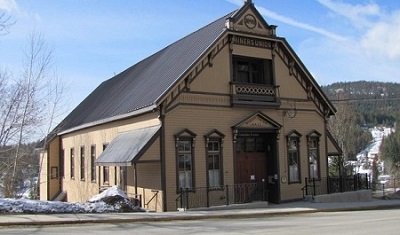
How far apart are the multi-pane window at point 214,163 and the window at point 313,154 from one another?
20.3ft

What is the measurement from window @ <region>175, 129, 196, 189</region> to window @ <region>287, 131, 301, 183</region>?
6117 mm

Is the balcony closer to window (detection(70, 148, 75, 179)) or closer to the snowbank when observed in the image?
the snowbank

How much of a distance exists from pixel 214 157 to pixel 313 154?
6.91 meters

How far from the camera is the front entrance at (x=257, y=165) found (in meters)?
23.9

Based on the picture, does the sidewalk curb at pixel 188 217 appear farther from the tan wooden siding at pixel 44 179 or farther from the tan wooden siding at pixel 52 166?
the tan wooden siding at pixel 44 179

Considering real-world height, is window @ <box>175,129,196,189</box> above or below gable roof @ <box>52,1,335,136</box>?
below

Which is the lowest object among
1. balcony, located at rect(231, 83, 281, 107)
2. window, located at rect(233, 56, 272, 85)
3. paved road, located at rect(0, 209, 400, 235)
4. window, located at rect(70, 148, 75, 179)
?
paved road, located at rect(0, 209, 400, 235)

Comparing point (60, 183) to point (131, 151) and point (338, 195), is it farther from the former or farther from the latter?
point (338, 195)

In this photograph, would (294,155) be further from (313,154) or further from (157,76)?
(157,76)

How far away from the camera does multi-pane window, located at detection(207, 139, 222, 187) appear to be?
22375 millimetres

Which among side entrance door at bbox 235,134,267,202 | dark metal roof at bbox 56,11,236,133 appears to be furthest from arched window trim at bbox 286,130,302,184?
dark metal roof at bbox 56,11,236,133

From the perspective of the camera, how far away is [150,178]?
21953mm

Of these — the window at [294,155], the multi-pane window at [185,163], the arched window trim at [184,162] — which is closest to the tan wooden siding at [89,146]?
the arched window trim at [184,162]

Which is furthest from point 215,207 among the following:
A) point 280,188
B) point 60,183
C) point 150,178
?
point 60,183
